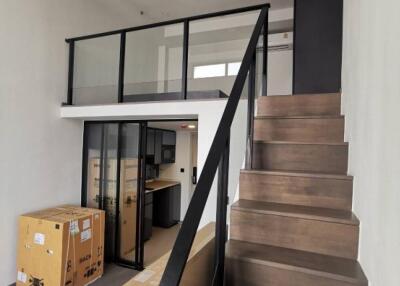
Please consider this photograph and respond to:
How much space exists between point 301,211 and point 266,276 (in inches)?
16.5

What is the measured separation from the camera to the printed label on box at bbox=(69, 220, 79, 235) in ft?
10.1

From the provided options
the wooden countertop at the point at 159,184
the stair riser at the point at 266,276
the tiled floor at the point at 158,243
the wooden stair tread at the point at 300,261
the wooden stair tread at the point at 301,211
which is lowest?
the tiled floor at the point at 158,243

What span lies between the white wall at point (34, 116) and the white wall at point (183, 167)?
8.67 ft

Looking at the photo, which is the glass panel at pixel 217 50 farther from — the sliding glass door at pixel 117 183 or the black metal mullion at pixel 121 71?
the sliding glass door at pixel 117 183

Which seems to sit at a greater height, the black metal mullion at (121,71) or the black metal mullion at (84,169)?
the black metal mullion at (121,71)

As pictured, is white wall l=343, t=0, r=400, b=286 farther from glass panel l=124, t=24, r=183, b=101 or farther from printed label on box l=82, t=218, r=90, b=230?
printed label on box l=82, t=218, r=90, b=230

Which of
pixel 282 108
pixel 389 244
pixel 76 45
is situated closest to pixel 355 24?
pixel 282 108

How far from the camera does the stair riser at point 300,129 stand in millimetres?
1992

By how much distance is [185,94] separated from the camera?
304 centimetres

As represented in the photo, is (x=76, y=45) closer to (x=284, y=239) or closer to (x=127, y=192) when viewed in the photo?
(x=127, y=192)

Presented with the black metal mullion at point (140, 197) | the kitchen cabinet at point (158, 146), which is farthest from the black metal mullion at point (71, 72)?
the kitchen cabinet at point (158, 146)

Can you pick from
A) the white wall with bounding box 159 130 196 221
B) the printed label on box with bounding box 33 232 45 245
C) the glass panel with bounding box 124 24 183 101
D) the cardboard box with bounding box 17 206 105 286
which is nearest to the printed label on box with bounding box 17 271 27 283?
the cardboard box with bounding box 17 206 105 286

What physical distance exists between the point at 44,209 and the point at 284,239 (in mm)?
3305

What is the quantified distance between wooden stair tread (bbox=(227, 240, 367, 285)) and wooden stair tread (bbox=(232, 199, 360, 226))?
19 cm
